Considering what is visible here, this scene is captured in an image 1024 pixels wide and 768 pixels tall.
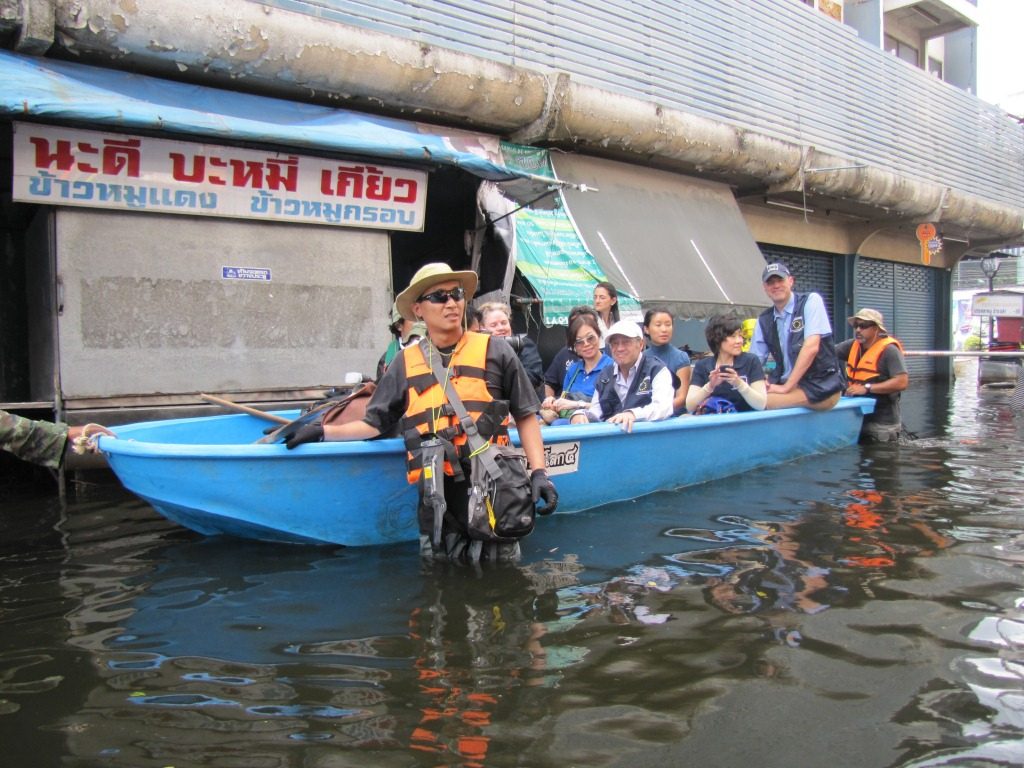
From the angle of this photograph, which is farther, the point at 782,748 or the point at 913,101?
the point at 913,101

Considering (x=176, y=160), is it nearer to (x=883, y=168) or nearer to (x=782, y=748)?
(x=782, y=748)

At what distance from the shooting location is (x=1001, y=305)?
20625 mm

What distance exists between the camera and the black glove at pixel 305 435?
442cm

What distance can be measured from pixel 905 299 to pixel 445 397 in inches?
807

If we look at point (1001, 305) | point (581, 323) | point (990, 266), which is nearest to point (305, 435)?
point (581, 323)

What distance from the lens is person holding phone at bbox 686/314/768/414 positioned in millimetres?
6738

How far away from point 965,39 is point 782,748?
85.1ft

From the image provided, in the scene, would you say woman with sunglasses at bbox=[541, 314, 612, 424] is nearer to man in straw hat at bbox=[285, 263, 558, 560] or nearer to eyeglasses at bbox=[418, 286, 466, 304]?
man in straw hat at bbox=[285, 263, 558, 560]

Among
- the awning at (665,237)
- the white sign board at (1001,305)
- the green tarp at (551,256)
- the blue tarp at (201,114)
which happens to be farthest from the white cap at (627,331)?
the white sign board at (1001,305)

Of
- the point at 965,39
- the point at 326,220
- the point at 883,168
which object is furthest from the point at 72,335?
the point at 965,39

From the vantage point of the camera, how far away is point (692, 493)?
6551 mm

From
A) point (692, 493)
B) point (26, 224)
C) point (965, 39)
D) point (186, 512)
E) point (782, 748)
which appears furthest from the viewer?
point (965, 39)

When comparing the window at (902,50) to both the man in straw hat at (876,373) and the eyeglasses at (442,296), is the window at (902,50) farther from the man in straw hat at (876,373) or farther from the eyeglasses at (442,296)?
the eyeglasses at (442,296)

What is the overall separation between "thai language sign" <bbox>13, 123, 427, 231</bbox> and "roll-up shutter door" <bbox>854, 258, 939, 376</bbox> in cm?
1372
